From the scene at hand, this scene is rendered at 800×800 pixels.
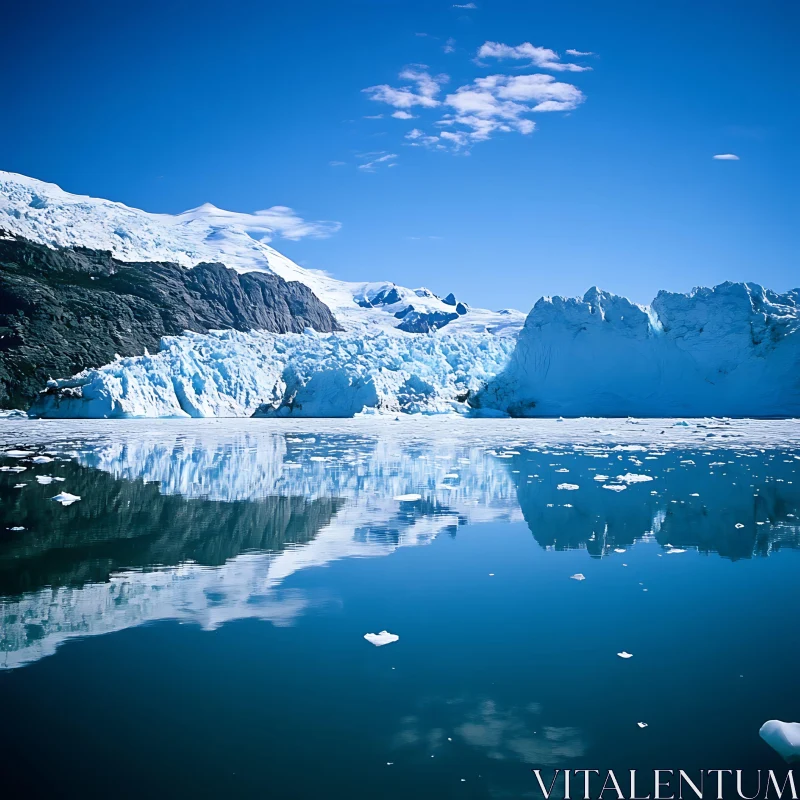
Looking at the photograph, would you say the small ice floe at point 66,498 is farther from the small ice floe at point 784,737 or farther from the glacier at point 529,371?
the glacier at point 529,371

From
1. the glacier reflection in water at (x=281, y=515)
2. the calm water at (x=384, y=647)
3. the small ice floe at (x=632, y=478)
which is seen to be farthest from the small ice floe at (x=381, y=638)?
the small ice floe at (x=632, y=478)

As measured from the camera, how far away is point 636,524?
8.05 meters

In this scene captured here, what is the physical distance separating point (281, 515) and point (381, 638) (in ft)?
14.4

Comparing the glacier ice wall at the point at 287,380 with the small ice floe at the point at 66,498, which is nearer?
the small ice floe at the point at 66,498

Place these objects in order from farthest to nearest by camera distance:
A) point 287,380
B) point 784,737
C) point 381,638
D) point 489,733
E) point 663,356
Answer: point 287,380 → point 663,356 → point 381,638 → point 489,733 → point 784,737

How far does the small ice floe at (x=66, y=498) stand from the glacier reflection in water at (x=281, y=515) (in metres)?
0.17

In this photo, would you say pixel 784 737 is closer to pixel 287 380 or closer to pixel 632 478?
pixel 632 478

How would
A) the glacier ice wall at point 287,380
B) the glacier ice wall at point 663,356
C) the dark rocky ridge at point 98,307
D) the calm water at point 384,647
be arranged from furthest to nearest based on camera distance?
the dark rocky ridge at point 98,307
the glacier ice wall at point 287,380
the glacier ice wall at point 663,356
the calm water at point 384,647

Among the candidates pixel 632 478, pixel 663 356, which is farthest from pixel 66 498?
pixel 663 356

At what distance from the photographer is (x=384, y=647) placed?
4.19 metres

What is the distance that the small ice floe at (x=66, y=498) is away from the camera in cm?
904

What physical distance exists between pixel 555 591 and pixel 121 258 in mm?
61062

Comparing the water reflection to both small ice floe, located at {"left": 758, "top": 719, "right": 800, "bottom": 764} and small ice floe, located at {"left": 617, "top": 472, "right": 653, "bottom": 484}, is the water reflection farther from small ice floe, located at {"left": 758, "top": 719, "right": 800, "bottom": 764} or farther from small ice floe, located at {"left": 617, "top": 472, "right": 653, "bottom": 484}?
small ice floe, located at {"left": 617, "top": 472, "right": 653, "bottom": 484}

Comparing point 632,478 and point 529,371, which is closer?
point 632,478
